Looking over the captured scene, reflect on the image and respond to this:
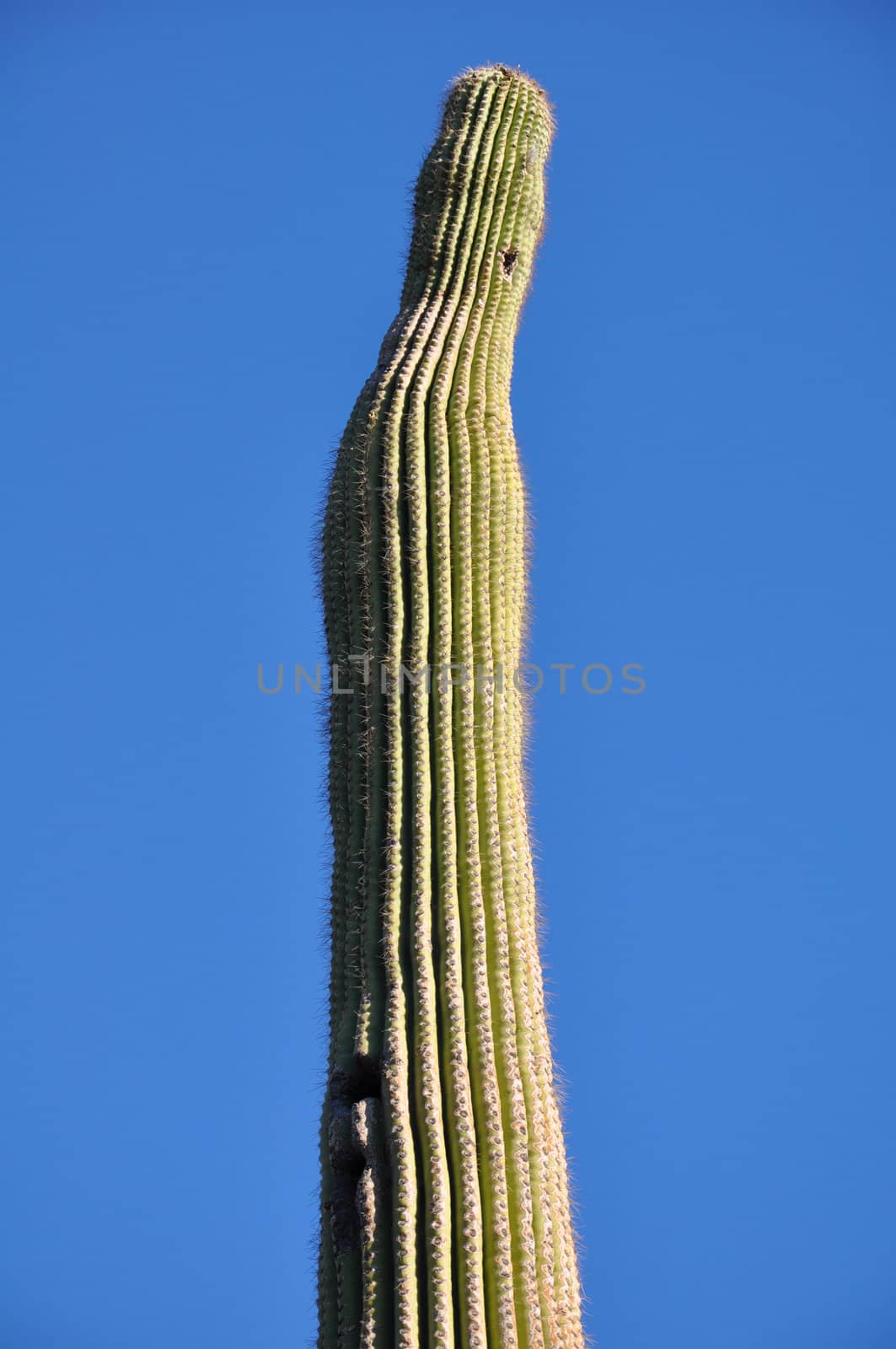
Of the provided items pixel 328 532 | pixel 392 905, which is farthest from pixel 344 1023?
pixel 328 532

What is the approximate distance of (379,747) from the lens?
562cm

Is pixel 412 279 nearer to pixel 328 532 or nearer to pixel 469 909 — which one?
pixel 328 532

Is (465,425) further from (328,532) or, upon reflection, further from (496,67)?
(496,67)

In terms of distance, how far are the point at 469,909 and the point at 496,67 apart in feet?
14.8

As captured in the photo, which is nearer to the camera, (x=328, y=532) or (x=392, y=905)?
(x=392, y=905)

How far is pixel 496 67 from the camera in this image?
759 centimetres

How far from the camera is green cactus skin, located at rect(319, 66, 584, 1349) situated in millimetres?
4816

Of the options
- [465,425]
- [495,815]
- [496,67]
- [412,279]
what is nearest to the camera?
[495,815]

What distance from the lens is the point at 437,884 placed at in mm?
5367

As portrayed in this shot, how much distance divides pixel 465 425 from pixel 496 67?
8.26ft

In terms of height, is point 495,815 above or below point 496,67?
below

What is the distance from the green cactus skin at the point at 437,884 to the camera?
15.8ft

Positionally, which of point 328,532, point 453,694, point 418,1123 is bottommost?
point 418,1123

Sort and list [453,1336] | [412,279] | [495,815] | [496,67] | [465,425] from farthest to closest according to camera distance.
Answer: [496,67], [412,279], [465,425], [495,815], [453,1336]
